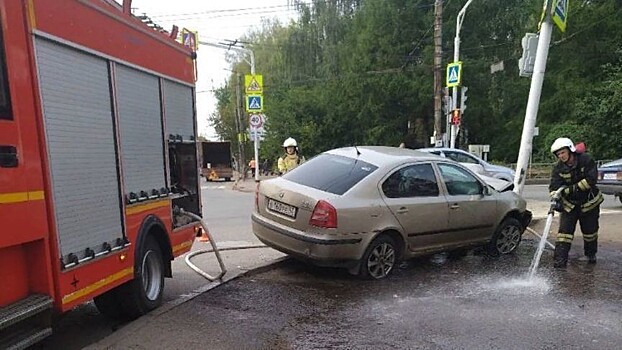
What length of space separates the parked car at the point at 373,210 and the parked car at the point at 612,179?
6054mm

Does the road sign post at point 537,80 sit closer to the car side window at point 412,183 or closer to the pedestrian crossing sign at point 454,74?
the car side window at point 412,183

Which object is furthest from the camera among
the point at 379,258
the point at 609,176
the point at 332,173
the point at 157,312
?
the point at 609,176

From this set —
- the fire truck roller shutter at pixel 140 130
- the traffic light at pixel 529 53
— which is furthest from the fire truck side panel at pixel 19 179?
the traffic light at pixel 529 53

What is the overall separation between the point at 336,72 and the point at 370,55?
6.34m

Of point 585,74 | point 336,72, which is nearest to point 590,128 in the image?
point 585,74

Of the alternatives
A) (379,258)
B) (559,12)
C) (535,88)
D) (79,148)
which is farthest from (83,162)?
(559,12)

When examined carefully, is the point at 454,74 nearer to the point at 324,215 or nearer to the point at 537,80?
the point at 537,80

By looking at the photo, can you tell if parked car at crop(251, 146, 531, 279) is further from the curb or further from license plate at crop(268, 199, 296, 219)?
the curb

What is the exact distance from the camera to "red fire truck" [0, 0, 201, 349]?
3.21 metres

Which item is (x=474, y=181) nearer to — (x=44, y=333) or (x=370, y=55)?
(x=44, y=333)

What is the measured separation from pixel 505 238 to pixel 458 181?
1341mm

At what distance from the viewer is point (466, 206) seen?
700 centimetres

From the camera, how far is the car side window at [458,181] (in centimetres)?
693

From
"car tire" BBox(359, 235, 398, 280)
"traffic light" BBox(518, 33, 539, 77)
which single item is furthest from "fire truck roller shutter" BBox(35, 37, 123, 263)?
"traffic light" BBox(518, 33, 539, 77)
